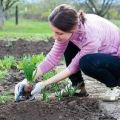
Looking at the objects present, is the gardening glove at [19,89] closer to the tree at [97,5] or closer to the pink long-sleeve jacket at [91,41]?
the pink long-sleeve jacket at [91,41]

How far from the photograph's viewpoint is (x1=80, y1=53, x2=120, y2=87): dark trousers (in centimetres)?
500

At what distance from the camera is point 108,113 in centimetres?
489

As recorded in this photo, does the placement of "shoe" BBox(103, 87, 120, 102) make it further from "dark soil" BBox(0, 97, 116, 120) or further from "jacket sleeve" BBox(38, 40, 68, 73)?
"jacket sleeve" BBox(38, 40, 68, 73)

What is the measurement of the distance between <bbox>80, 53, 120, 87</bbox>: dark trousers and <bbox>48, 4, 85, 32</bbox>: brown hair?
446 mm

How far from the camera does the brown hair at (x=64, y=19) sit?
4.65 meters

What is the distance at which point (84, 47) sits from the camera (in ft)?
16.1

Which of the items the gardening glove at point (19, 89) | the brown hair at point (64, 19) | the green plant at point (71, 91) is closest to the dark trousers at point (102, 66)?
the green plant at point (71, 91)

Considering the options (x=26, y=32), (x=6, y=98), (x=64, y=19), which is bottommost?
(x=26, y=32)

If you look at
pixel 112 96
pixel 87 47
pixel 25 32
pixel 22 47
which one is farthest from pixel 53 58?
pixel 25 32

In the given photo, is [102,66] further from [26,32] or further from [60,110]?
[26,32]

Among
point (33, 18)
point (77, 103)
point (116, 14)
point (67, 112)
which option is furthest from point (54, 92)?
point (33, 18)

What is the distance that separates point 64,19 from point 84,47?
43cm

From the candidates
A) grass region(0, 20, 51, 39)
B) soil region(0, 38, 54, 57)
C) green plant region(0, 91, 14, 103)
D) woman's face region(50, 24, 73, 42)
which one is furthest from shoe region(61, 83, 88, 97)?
grass region(0, 20, 51, 39)

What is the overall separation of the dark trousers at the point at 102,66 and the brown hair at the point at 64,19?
45 cm
